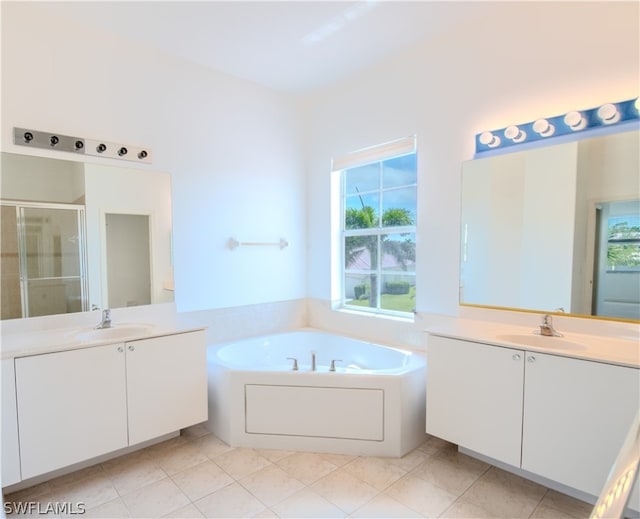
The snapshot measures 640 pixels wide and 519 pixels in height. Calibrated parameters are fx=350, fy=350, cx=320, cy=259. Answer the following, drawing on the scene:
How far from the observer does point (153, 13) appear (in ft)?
7.07

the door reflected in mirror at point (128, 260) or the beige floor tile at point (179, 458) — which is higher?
the door reflected in mirror at point (128, 260)

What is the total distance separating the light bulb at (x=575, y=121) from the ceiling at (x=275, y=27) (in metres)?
0.91

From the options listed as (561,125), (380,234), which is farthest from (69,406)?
(561,125)

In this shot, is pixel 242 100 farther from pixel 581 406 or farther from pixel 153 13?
pixel 581 406

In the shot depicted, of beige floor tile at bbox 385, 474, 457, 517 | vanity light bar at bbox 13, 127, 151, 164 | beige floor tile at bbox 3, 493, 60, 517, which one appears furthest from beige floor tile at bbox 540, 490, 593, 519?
vanity light bar at bbox 13, 127, 151, 164

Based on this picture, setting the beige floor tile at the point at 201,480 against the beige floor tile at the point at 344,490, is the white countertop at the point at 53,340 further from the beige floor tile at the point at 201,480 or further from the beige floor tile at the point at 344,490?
the beige floor tile at the point at 344,490

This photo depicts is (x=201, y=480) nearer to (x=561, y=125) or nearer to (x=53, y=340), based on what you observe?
(x=53, y=340)

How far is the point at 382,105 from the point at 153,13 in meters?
1.70

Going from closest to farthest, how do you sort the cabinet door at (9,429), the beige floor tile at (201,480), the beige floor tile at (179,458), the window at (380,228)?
1. the cabinet door at (9,429)
2. the beige floor tile at (201,480)
3. the beige floor tile at (179,458)
4. the window at (380,228)

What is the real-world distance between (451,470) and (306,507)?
2.87 ft

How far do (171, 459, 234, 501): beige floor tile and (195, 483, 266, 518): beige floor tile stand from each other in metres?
0.05

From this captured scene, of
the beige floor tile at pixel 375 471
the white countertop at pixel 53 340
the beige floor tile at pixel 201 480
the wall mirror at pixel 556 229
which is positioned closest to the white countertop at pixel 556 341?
the wall mirror at pixel 556 229

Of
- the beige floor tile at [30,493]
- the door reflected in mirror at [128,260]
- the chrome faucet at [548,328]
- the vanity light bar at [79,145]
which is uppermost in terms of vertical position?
the vanity light bar at [79,145]

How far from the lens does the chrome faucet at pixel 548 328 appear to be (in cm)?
193
